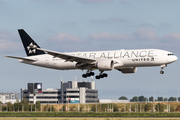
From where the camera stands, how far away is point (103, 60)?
63.1 m

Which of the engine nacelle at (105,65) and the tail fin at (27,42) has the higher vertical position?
the tail fin at (27,42)

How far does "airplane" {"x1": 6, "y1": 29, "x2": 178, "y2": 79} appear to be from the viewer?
61.0m

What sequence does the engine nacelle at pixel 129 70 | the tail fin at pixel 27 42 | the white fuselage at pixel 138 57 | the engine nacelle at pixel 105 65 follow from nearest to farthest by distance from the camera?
the white fuselage at pixel 138 57 < the engine nacelle at pixel 105 65 < the engine nacelle at pixel 129 70 < the tail fin at pixel 27 42

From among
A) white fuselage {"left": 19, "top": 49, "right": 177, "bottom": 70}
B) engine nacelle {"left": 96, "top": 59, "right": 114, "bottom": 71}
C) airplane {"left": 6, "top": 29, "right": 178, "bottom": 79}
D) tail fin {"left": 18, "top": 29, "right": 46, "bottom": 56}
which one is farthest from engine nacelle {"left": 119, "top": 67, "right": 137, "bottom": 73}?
tail fin {"left": 18, "top": 29, "right": 46, "bottom": 56}

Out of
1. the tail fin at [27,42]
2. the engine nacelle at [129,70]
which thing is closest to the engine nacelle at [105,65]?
the engine nacelle at [129,70]

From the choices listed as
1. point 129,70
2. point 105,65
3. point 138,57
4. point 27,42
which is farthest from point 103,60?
point 27,42

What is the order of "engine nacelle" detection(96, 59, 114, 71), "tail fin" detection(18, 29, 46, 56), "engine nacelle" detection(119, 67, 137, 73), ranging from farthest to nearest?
"tail fin" detection(18, 29, 46, 56), "engine nacelle" detection(119, 67, 137, 73), "engine nacelle" detection(96, 59, 114, 71)

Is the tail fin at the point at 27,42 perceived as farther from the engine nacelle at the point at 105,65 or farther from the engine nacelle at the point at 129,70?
the engine nacelle at the point at 129,70

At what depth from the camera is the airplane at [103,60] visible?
2403 inches

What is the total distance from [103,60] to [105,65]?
53.6 inches

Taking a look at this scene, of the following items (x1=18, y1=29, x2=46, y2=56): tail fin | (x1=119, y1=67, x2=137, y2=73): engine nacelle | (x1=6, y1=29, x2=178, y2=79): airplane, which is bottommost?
(x1=119, y1=67, x2=137, y2=73): engine nacelle

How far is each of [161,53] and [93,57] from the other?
1334cm

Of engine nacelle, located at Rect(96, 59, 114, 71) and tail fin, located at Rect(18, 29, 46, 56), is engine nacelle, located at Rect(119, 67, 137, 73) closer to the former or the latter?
engine nacelle, located at Rect(96, 59, 114, 71)

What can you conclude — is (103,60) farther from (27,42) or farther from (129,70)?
(27,42)
